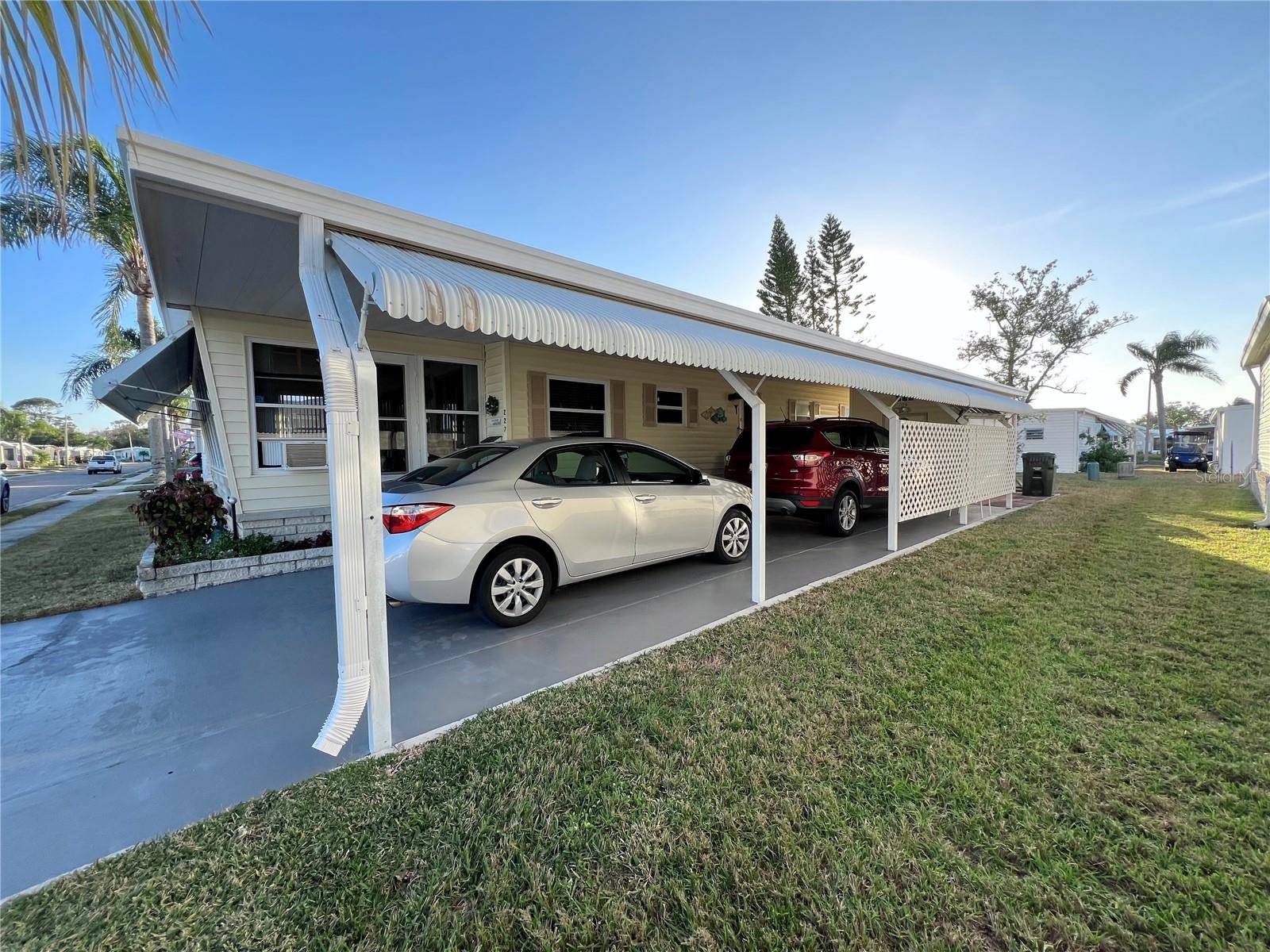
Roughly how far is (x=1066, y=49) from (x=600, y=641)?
11.2 metres

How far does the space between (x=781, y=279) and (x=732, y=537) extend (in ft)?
81.6

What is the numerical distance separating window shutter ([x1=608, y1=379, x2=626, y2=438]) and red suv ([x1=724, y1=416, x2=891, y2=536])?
6.02 feet

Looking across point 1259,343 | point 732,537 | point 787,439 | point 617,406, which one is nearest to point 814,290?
point 1259,343

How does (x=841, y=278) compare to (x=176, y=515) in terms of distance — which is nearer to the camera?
(x=176, y=515)

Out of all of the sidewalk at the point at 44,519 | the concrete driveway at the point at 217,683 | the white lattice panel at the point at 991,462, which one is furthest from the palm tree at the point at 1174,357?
the sidewalk at the point at 44,519

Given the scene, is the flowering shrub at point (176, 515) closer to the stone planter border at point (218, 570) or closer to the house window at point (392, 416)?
the stone planter border at point (218, 570)

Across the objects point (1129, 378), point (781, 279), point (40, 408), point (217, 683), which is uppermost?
point (781, 279)

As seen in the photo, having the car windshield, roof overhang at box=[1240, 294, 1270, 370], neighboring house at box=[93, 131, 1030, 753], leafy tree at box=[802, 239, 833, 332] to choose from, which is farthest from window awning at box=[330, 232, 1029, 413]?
leafy tree at box=[802, 239, 833, 332]

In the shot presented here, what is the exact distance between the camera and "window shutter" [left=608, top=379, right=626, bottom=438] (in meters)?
7.96

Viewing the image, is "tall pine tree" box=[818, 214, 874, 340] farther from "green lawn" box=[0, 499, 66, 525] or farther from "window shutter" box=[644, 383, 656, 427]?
"green lawn" box=[0, 499, 66, 525]

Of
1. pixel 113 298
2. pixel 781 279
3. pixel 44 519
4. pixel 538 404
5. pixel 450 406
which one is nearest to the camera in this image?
pixel 538 404

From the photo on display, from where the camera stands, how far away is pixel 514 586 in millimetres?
A: 3904

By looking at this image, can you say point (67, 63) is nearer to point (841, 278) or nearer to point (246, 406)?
point (246, 406)

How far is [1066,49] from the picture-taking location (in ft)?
25.1
